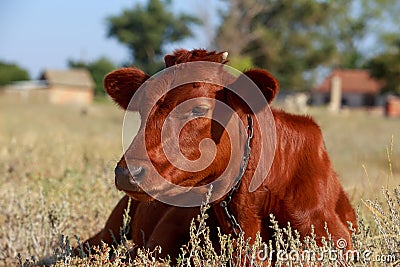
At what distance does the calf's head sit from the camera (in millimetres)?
3627

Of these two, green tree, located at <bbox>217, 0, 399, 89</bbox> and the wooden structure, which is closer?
green tree, located at <bbox>217, 0, 399, 89</bbox>

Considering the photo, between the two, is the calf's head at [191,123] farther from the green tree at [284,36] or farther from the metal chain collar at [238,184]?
the green tree at [284,36]

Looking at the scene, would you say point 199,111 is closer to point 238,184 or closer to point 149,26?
point 238,184

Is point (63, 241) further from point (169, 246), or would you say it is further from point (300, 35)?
point (300, 35)

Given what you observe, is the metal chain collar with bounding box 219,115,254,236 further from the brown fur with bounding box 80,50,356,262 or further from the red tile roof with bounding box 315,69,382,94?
the red tile roof with bounding box 315,69,382,94

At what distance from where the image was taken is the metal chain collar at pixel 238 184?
389cm

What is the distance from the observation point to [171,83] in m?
3.86

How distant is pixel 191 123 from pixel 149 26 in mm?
57114

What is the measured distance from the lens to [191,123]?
3.74 meters

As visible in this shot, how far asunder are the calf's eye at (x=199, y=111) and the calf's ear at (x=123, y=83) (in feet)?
2.03

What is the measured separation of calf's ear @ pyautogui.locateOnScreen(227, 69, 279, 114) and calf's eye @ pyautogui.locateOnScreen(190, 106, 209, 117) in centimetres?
21

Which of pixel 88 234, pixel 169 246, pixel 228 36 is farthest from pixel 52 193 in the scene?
pixel 228 36

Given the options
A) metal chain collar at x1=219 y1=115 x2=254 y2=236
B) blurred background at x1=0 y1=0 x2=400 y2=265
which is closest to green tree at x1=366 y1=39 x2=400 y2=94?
blurred background at x1=0 y1=0 x2=400 y2=265

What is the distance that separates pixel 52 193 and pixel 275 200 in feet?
7.47
